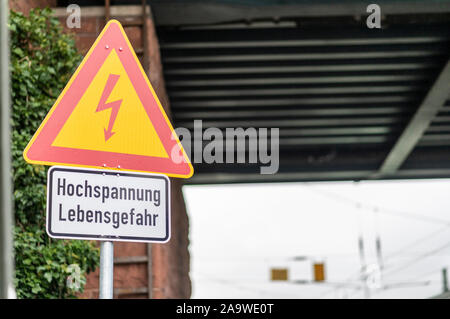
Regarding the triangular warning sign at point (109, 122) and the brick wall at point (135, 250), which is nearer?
the triangular warning sign at point (109, 122)

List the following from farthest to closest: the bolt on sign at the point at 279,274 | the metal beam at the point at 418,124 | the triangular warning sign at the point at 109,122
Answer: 1. the bolt on sign at the point at 279,274
2. the metal beam at the point at 418,124
3. the triangular warning sign at the point at 109,122

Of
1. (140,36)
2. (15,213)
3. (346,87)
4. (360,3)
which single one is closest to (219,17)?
(140,36)

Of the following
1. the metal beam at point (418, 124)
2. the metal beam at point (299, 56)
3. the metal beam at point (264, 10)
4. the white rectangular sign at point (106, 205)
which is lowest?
the white rectangular sign at point (106, 205)

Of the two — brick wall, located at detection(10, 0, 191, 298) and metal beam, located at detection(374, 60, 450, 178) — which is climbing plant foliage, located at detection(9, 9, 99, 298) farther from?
metal beam, located at detection(374, 60, 450, 178)

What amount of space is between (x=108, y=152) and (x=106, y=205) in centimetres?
22

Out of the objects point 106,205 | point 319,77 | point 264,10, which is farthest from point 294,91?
point 106,205

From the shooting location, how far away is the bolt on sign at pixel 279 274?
1243 inches

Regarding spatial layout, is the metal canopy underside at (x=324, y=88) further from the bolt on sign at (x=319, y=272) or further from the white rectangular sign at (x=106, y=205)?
the bolt on sign at (x=319, y=272)

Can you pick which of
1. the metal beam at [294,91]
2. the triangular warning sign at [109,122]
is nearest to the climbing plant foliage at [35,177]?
the triangular warning sign at [109,122]

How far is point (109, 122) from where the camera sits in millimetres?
3006

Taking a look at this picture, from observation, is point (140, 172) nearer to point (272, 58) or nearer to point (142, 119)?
point (142, 119)

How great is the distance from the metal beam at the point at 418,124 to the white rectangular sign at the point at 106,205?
9456mm

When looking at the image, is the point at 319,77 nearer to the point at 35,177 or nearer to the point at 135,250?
the point at 135,250
